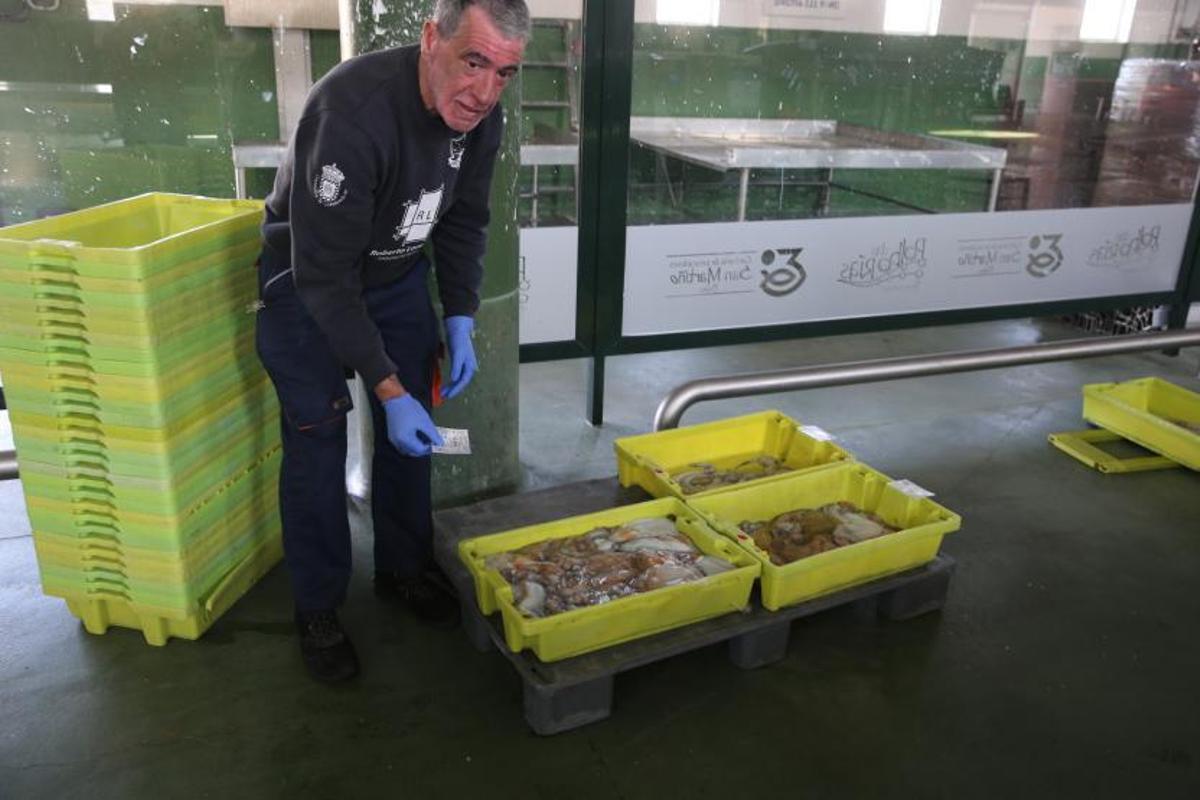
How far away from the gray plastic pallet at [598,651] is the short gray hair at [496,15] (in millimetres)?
1340

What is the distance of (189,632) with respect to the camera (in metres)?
2.45

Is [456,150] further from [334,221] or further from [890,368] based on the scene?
[890,368]

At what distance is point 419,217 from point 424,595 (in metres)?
1.07

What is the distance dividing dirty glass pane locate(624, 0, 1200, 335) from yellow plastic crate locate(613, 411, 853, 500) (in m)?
0.93

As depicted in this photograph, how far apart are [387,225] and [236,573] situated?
111 centimetres

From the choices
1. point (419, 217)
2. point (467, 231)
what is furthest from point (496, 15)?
point (467, 231)

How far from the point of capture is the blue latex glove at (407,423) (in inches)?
83.9

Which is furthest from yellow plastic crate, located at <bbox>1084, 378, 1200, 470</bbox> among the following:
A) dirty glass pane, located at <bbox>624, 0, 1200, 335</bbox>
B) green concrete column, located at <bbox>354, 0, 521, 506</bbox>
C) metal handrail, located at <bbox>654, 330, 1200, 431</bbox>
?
green concrete column, located at <bbox>354, 0, 521, 506</bbox>

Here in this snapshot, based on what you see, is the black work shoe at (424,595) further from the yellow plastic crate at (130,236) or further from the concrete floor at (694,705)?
the yellow plastic crate at (130,236)

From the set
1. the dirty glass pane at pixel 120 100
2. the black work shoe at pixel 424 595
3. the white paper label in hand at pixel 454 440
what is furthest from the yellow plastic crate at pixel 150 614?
the dirty glass pane at pixel 120 100

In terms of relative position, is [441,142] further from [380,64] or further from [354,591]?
[354,591]

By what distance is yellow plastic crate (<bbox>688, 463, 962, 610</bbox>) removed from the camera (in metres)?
2.39

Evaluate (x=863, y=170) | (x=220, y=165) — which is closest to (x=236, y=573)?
(x=220, y=165)

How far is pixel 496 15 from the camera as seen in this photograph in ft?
6.00
